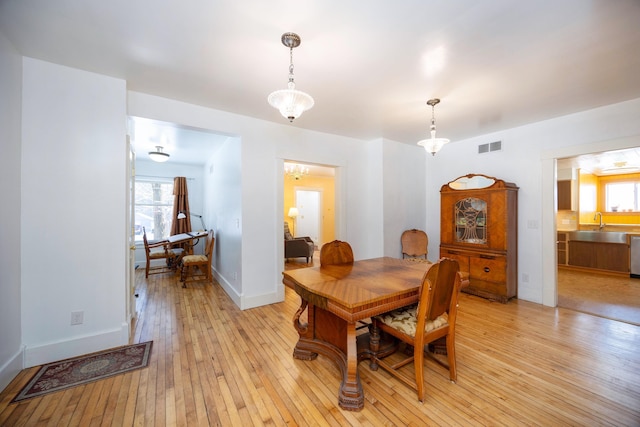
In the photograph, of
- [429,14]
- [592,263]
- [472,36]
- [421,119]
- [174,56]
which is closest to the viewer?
[429,14]

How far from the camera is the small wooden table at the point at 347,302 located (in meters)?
1.60

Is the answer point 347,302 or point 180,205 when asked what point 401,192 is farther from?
point 180,205

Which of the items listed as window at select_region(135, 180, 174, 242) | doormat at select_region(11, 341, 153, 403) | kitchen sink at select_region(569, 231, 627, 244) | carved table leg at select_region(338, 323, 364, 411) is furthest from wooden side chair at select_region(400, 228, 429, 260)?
window at select_region(135, 180, 174, 242)

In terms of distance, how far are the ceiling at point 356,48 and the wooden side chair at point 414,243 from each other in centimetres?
220

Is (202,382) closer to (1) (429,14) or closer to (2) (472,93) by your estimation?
(1) (429,14)

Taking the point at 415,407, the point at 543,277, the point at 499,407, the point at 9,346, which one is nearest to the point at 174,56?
the point at 9,346

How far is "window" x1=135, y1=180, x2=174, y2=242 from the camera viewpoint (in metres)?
5.91

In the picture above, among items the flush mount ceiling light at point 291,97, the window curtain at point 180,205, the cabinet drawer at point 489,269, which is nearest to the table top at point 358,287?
the flush mount ceiling light at point 291,97

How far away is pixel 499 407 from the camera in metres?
1.61

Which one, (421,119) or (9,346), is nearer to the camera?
(9,346)

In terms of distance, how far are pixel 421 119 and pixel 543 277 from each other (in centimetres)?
277

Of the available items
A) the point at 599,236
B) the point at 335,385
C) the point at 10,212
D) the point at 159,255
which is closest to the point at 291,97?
the point at 335,385

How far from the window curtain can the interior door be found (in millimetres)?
3630

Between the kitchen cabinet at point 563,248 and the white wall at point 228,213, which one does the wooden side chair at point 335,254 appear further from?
the kitchen cabinet at point 563,248
